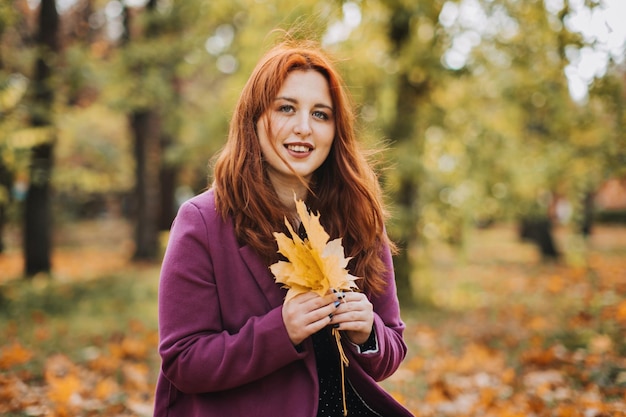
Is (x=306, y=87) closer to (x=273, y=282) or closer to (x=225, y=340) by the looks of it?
(x=273, y=282)

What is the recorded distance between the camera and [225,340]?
5.86ft

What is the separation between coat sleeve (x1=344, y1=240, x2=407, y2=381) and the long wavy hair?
0.06 m

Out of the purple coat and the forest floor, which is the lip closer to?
the purple coat

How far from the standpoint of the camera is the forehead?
2.01 m

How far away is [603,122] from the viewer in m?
6.73

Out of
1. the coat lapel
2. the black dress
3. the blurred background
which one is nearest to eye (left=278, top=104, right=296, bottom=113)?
the coat lapel

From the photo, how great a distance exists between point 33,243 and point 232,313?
29.1ft

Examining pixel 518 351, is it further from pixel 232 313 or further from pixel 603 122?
pixel 232 313

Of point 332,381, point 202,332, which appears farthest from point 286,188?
point 332,381

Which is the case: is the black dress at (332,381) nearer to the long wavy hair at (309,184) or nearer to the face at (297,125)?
the long wavy hair at (309,184)

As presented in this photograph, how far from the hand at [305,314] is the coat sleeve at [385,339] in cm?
25

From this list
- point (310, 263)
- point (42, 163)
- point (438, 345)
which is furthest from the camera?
point (42, 163)

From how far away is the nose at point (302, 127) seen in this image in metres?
2.00

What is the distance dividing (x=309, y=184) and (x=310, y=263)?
2.00ft
